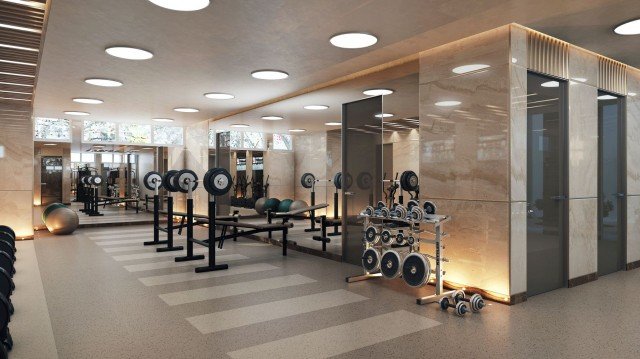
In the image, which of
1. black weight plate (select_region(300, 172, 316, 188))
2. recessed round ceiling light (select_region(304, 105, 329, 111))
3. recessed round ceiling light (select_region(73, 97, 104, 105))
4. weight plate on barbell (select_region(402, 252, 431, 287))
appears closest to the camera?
weight plate on barbell (select_region(402, 252, 431, 287))

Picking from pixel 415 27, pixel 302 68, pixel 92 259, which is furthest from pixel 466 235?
pixel 92 259

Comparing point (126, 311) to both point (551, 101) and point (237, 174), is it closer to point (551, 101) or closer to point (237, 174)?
point (551, 101)

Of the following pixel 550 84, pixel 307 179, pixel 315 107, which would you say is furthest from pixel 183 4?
pixel 307 179

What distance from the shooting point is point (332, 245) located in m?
7.46

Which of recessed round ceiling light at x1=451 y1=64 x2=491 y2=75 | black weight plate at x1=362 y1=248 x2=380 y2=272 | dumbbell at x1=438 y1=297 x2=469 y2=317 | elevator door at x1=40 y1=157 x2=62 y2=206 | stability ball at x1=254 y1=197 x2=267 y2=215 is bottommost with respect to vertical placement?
dumbbell at x1=438 y1=297 x2=469 y2=317

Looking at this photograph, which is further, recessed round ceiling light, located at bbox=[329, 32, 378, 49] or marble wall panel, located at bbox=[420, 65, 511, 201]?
recessed round ceiling light, located at bbox=[329, 32, 378, 49]

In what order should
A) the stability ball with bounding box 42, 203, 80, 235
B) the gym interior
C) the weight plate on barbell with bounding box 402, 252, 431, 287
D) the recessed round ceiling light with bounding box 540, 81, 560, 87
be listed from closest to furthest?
the gym interior, the weight plate on barbell with bounding box 402, 252, 431, 287, the recessed round ceiling light with bounding box 540, 81, 560, 87, the stability ball with bounding box 42, 203, 80, 235

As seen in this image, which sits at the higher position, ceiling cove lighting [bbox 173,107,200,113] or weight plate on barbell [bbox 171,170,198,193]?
ceiling cove lighting [bbox 173,107,200,113]

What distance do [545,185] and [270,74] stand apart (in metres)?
3.82

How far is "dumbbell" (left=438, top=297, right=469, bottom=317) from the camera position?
3785mm

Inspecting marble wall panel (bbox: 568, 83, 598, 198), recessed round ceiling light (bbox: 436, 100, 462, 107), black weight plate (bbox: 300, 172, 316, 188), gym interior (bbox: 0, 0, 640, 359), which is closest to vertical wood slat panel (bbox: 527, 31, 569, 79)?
gym interior (bbox: 0, 0, 640, 359)

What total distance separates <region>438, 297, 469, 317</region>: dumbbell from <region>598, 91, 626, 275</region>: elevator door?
2704 millimetres

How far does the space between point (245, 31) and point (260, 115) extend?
16.4 ft

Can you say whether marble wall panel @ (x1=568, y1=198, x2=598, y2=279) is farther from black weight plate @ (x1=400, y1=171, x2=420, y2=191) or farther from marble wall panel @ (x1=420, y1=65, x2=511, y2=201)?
black weight plate @ (x1=400, y1=171, x2=420, y2=191)
